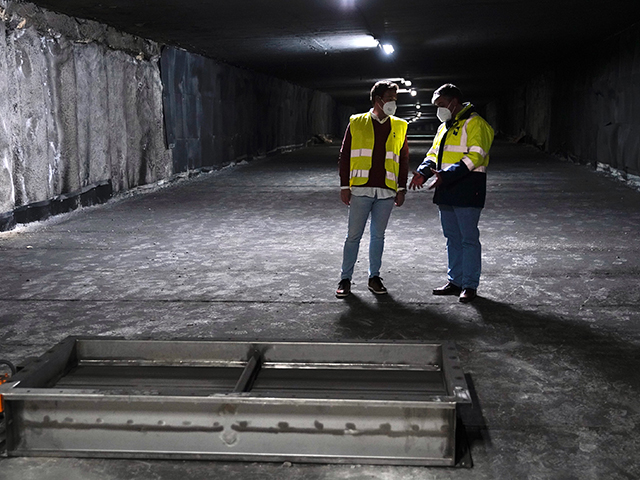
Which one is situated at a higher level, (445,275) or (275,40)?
(275,40)

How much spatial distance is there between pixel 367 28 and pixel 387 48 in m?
2.77

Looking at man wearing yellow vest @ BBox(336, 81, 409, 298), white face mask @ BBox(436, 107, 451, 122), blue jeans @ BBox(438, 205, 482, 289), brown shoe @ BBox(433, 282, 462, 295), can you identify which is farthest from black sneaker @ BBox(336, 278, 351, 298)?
white face mask @ BBox(436, 107, 451, 122)

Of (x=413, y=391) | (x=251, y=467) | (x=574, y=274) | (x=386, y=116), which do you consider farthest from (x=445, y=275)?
(x=251, y=467)

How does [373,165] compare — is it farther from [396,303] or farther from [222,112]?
[222,112]

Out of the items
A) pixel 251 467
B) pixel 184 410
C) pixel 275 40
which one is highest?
pixel 275 40

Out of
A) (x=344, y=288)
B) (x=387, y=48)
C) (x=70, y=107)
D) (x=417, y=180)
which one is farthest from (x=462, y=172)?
(x=387, y=48)

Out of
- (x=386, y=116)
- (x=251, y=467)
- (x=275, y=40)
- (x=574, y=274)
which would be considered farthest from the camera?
(x=275, y=40)

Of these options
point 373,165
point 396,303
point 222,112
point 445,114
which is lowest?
point 396,303

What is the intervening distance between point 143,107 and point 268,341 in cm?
944

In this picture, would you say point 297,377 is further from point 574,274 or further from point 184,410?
point 574,274

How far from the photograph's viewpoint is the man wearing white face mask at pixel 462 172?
462 centimetres

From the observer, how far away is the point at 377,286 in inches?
198

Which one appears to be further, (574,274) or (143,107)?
(143,107)

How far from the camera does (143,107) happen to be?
38.7 ft
